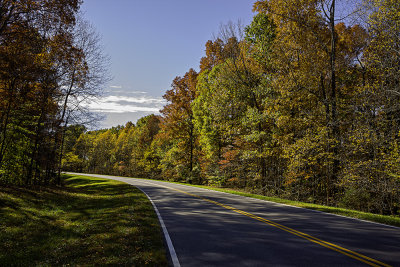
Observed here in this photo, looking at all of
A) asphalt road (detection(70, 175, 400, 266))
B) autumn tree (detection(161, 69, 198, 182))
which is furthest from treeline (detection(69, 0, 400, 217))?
asphalt road (detection(70, 175, 400, 266))

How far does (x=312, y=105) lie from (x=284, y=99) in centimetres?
331

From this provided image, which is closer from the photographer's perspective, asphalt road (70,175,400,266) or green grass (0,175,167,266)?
asphalt road (70,175,400,266)

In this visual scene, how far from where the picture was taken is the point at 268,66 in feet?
64.3

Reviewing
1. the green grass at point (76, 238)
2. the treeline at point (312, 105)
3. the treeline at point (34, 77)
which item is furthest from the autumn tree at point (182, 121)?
the green grass at point (76, 238)

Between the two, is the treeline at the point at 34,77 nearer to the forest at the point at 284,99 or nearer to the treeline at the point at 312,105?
the forest at the point at 284,99

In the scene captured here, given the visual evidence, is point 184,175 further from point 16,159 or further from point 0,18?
point 0,18

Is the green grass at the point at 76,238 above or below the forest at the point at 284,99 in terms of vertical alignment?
below

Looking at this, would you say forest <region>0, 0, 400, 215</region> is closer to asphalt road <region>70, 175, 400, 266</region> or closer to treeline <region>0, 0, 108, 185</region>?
treeline <region>0, 0, 108, 185</region>

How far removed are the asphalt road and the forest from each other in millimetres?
6882

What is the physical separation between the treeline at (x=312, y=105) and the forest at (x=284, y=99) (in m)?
0.09

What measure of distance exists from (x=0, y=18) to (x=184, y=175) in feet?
90.8

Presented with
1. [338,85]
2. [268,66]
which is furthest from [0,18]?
[338,85]

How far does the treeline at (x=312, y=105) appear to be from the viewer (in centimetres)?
1240

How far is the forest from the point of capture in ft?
38.6
